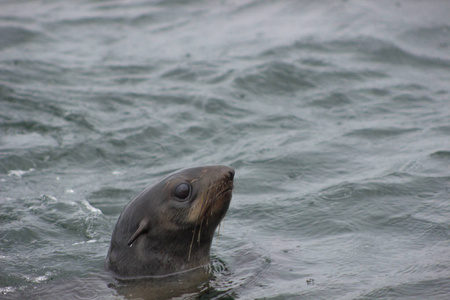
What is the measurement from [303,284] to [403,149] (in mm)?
3850

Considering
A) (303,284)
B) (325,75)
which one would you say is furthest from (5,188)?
(325,75)

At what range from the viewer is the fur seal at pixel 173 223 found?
505cm

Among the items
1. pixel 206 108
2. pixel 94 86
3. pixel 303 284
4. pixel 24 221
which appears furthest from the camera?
pixel 94 86

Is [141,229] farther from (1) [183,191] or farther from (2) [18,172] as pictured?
(2) [18,172]

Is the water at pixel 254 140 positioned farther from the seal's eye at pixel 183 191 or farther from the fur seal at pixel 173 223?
the seal's eye at pixel 183 191

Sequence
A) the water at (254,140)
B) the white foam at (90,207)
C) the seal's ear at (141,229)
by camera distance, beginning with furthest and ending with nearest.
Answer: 1. the white foam at (90,207)
2. the water at (254,140)
3. the seal's ear at (141,229)

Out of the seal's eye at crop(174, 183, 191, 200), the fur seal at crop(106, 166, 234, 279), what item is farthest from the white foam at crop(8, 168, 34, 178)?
the seal's eye at crop(174, 183, 191, 200)

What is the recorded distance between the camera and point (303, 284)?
5.11 metres

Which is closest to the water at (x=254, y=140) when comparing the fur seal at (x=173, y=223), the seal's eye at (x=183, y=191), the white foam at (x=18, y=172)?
the white foam at (x=18, y=172)

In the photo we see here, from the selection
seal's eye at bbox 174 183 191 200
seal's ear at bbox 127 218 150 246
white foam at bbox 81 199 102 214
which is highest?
seal's eye at bbox 174 183 191 200

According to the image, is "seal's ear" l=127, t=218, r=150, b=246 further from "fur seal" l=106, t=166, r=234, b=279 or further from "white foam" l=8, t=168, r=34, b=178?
"white foam" l=8, t=168, r=34, b=178

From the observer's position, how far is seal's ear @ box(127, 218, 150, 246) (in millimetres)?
5034

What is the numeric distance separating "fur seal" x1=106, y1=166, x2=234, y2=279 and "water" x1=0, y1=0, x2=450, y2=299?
0.30m

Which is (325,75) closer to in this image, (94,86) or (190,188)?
(94,86)
